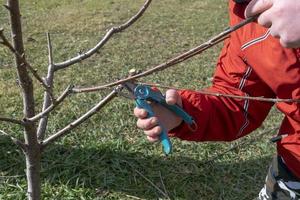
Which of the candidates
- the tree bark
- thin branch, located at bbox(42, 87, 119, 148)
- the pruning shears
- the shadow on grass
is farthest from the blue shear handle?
the shadow on grass

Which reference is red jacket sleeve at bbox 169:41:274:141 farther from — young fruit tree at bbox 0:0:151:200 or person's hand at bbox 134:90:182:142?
young fruit tree at bbox 0:0:151:200

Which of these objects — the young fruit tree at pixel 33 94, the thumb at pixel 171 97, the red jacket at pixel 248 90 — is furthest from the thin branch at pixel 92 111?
the red jacket at pixel 248 90

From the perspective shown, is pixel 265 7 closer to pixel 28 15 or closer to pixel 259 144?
pixel 259 144

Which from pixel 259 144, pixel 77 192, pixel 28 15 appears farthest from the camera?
pixel 28 15

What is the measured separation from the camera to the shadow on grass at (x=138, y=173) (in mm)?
2475

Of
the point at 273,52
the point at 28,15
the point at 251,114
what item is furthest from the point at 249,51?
the point at 28,15

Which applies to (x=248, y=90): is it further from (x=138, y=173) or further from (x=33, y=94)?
(x=138, y=173)

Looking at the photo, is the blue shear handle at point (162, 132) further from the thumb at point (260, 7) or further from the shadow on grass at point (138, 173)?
the shadow on grass at point (138, 173)

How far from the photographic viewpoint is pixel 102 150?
2701mm

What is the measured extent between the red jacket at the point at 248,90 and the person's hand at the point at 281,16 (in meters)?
0.34

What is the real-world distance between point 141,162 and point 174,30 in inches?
108

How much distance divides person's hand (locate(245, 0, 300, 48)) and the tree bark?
50 cm

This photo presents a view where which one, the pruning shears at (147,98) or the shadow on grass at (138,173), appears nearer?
the pruning shears at (147,98)

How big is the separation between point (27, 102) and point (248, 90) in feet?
2.67
